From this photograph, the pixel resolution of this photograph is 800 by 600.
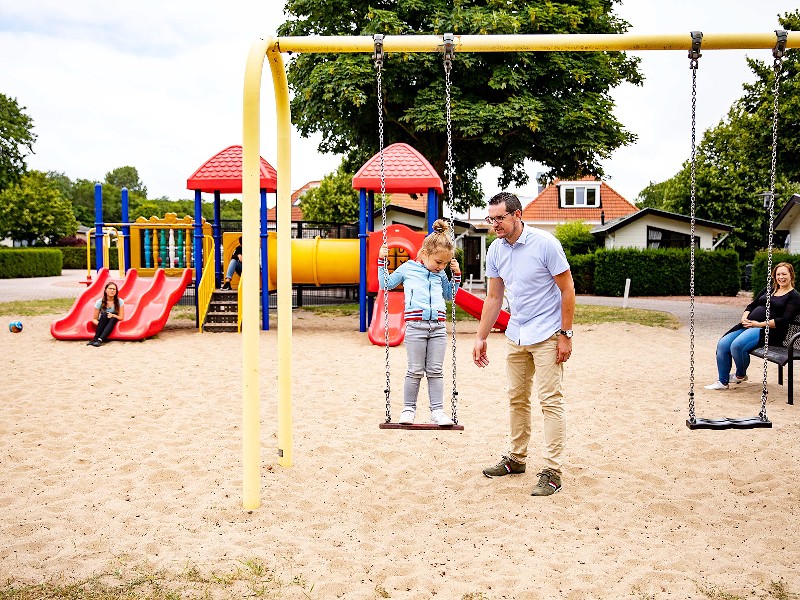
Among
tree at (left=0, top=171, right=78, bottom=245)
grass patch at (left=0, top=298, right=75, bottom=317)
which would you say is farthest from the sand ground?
tree at (left=0, top=171, right=78, bottom=245)

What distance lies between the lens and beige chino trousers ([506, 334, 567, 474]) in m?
4.40

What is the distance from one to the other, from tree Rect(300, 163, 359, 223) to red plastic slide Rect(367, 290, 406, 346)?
92.8ft

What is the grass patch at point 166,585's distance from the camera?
3174 mm

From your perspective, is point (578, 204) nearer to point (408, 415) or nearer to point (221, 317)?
point (221, 317)

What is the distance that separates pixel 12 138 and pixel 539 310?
4991 centimetres

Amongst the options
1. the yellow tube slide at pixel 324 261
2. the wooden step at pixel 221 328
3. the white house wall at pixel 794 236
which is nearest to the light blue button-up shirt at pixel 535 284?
the wooden step at pixel 221 328

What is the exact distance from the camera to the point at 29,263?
37875 millimetres

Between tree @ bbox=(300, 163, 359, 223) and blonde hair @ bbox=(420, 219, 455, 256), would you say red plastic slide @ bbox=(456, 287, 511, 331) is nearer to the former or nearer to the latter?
blonde hair @ bbox=(420, 219, 455, 256)

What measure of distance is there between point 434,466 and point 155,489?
1.91 m

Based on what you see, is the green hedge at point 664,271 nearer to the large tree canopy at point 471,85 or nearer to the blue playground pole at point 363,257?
the large tree canopy at point 471,85

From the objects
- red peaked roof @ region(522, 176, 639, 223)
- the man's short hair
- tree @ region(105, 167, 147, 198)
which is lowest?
the man's short hair

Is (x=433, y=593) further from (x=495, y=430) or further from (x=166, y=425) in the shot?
(x=166, y=425)

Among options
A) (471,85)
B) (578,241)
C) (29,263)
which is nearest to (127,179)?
(29,263)

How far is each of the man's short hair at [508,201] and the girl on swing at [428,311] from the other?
47.7 inches
